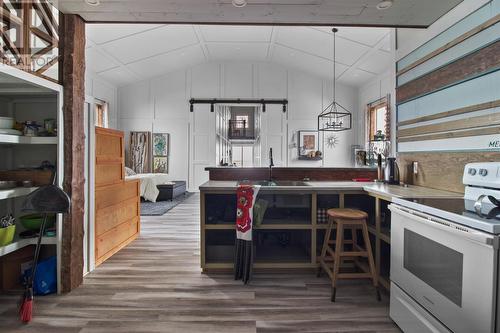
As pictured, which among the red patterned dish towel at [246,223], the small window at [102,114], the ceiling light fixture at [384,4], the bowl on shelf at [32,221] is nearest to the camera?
the ceiling light fixture at [384,4]

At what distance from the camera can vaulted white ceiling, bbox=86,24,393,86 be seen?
561 centimetres

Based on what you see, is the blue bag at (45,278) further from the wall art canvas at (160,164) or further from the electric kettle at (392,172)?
the wall art canvas at (160,164)

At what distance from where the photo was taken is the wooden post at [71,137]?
2.27m

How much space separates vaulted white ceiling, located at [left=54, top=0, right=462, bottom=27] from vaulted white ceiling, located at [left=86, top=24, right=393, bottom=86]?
322 centimetres

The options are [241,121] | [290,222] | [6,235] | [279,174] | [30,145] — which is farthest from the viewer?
[241,121]

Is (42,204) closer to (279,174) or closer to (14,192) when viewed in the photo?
(14,192)

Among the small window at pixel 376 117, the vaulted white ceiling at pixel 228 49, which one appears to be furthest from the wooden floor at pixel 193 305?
the small window at pixel 376 117

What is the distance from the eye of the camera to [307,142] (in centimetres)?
824

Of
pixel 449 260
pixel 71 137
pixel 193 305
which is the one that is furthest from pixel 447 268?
pixel 71 137

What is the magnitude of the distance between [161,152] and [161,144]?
0.80ft

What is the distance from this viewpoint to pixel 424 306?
1.52 meters

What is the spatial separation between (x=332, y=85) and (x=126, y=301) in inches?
310

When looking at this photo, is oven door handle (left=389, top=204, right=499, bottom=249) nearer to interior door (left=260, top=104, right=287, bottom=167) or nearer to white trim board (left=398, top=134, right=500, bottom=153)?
white trim board (left=398, top=134, right=500, bottom=153)

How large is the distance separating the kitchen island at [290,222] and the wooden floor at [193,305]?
190 millimetres
